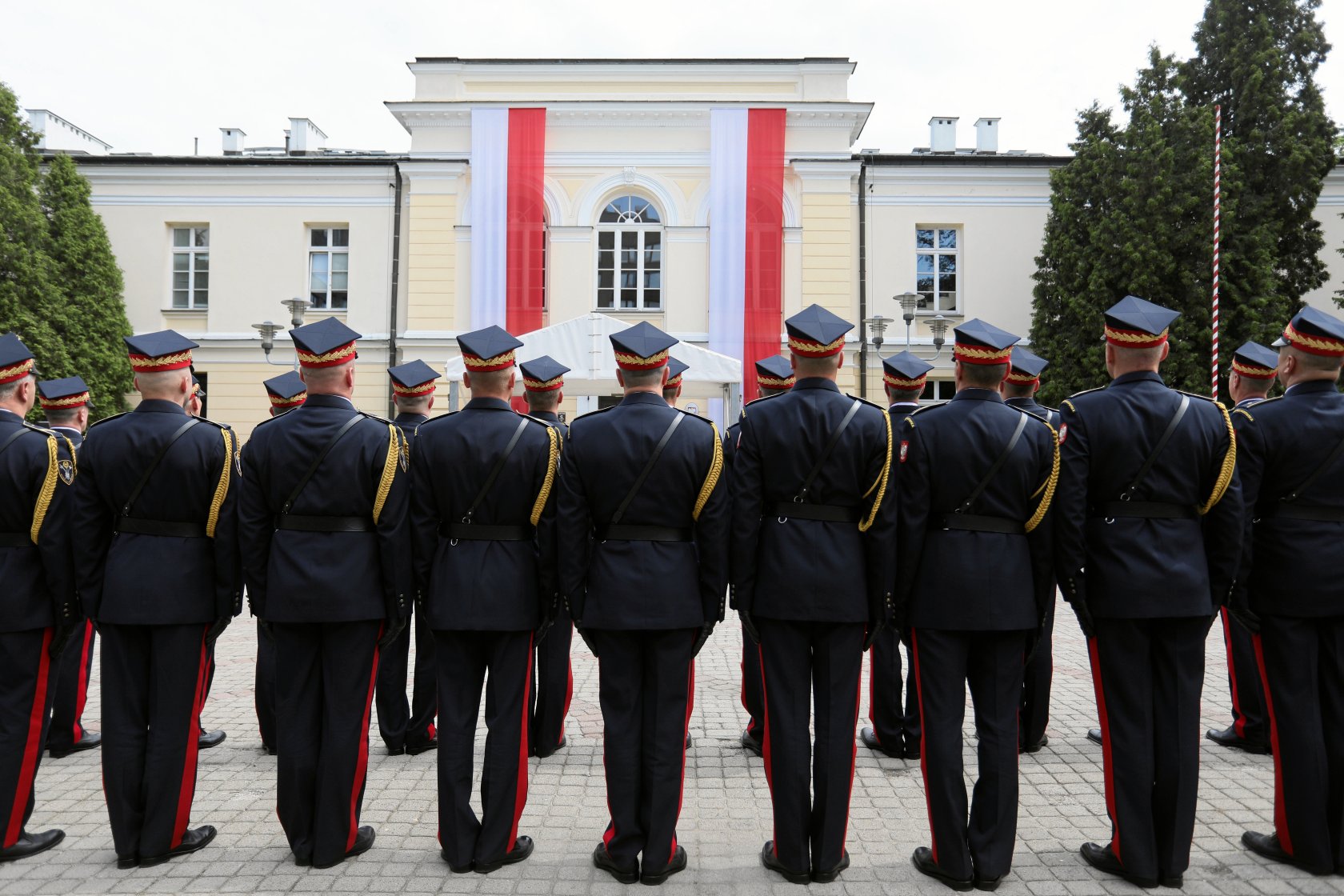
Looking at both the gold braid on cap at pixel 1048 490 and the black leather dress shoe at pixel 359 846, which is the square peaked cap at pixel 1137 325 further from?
the black leather dress shoe at pixel 359 846

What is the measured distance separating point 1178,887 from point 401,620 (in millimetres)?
3420

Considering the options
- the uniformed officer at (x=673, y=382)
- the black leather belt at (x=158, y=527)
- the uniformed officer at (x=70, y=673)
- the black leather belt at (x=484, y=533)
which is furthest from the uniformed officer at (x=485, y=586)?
the uniformed officer at (x=70, y=673)

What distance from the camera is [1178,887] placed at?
392cm

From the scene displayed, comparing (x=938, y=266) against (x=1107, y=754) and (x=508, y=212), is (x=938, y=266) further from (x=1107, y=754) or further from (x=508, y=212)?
(x=1107, y=754)

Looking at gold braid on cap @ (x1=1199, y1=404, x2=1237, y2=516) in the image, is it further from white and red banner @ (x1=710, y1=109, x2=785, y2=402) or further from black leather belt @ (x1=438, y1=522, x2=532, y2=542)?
white and red banner @ (x1=710, y1=109, x2=785, y2=402)

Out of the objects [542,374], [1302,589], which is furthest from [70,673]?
[1302,589]

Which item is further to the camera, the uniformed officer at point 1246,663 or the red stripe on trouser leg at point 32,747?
the uniformed officer at point 1246,663

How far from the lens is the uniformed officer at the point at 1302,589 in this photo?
4035mm

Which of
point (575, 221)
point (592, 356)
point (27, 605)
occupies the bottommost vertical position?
point (27, 605)

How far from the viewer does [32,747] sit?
14.0ft

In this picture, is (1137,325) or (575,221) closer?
(1137,325)

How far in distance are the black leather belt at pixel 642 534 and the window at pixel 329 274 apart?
19.8 meters

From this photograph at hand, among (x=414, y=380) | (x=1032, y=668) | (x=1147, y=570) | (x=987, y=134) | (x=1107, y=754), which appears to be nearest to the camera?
(x=1147, y=570)

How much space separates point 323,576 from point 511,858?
145 cm
